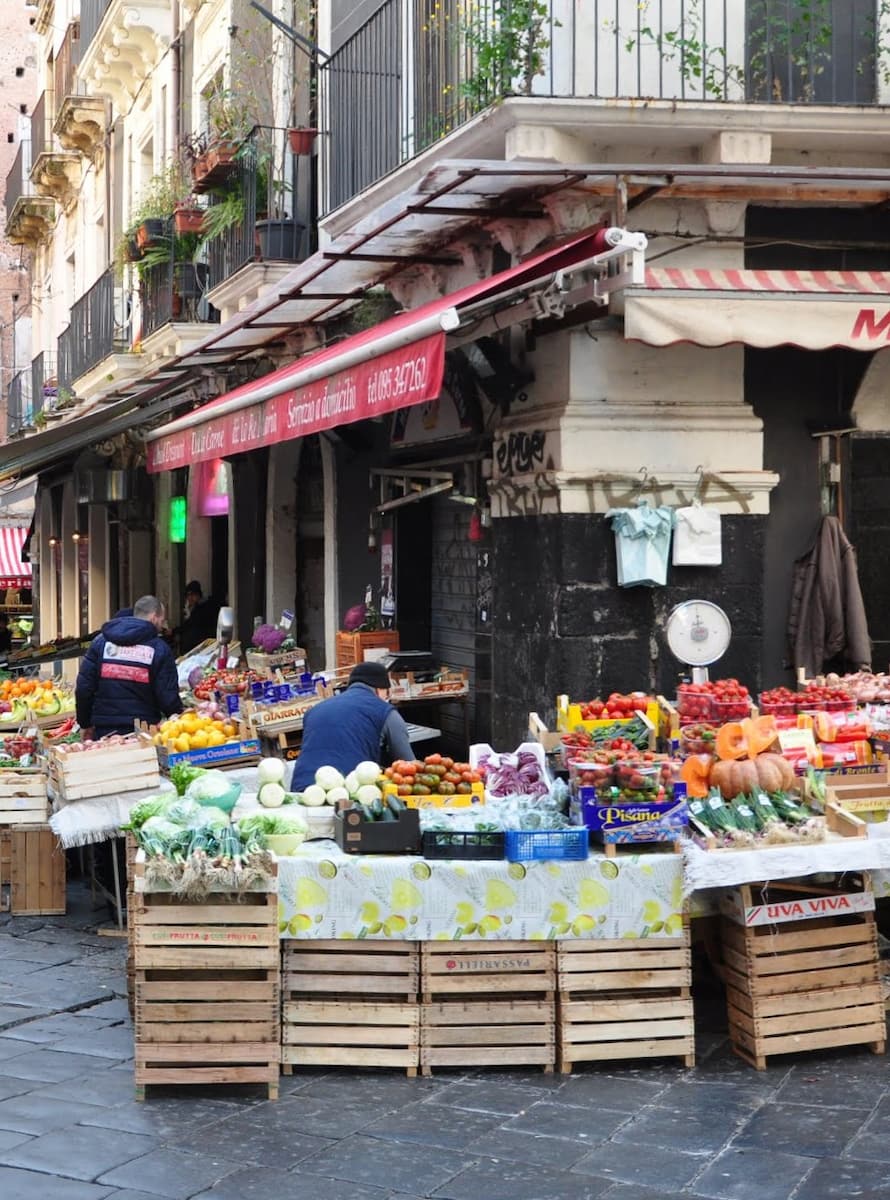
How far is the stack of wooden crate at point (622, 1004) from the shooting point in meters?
6.61

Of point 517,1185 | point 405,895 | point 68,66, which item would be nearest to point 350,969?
point 405,895

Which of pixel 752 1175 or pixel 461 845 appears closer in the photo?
pixel 752 1175

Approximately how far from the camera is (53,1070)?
672cm

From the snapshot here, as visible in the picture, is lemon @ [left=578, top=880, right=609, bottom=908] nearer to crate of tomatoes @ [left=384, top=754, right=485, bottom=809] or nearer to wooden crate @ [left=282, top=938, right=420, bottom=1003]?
wooden crate @ [left=282, top=938, right=420, bottom=1003]

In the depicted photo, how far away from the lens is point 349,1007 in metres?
6.60

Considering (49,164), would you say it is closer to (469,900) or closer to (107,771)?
(107,771)

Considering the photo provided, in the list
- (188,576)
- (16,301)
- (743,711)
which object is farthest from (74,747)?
(16,301)

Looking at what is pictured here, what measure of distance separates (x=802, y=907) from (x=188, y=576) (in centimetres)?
1461

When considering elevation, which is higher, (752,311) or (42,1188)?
(752,311)

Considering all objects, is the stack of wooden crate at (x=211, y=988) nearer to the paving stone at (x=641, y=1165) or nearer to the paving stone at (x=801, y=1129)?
the paving stone at (x=641, y=1165)

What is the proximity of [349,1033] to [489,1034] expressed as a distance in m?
0.54

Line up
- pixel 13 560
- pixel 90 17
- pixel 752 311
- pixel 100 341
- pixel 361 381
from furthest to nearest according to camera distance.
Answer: pixel 13 560, pixel 90 17, pixel 100 341, pixel 361 381, pixel 752 311

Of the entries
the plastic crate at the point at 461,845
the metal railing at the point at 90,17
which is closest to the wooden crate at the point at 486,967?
the plastic crate at the point at 461,845

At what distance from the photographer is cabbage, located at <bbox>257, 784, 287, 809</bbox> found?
743 cm
